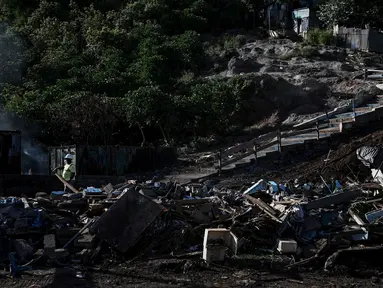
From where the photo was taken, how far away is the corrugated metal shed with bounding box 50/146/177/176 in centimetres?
2064

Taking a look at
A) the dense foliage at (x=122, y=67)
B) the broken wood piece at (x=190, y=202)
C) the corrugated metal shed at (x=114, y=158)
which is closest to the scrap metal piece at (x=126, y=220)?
the broken wood piece at (x=190, y=202)

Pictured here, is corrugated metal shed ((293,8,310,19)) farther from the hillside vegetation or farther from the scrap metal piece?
the scrap metal piece

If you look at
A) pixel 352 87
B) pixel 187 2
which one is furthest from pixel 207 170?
pixel 187 2

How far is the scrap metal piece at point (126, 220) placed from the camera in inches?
422

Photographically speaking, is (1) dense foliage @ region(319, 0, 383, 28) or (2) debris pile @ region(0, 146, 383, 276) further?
(1) dense foliage @ region(319, 0, 383, 28)

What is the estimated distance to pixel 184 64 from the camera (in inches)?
1262

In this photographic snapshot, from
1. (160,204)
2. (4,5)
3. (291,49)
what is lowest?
(160,204)

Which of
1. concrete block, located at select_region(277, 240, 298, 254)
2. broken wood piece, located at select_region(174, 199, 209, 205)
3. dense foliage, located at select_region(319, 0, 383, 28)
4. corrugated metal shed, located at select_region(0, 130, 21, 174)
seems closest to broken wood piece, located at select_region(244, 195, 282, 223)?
concrete block, located at select_region(277, 240, 298, 254)

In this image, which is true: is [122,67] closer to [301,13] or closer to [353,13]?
[301,13]

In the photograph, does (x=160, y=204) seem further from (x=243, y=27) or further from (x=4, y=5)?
(x=4, y=5)

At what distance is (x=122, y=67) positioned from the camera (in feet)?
103

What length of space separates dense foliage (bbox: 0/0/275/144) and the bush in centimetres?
398

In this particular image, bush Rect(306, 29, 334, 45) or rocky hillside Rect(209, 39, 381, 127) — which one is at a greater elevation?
bush Rect(306, 29, 334, 45)

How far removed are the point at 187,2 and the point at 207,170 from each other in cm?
1877
